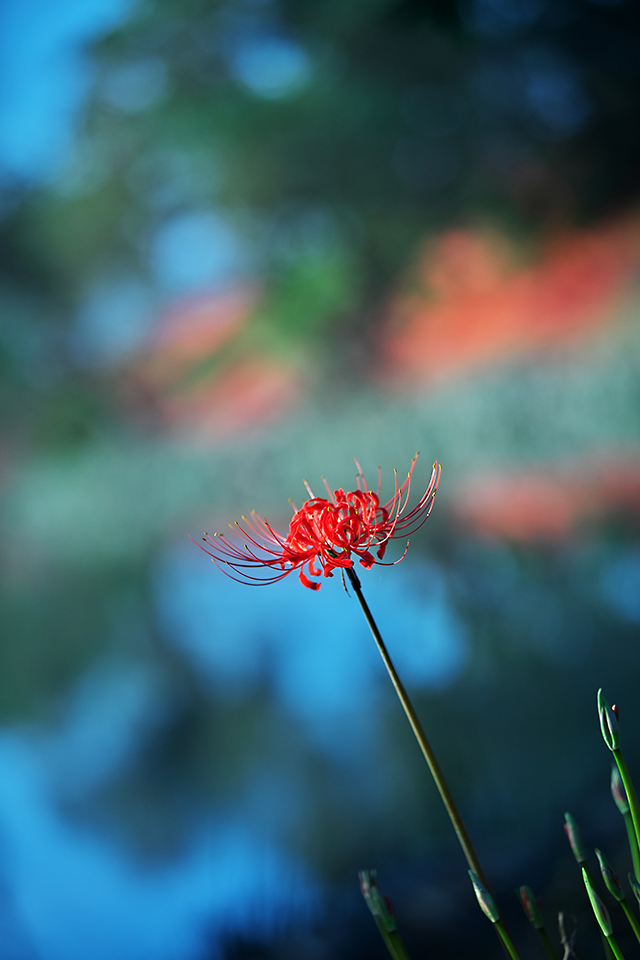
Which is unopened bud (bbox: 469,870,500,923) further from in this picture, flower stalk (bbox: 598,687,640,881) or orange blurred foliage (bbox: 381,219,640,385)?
orange blurred foliage (bbox: 381,219,640,385)

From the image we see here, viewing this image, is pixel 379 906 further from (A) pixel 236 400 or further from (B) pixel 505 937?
(A) pixel 236 400

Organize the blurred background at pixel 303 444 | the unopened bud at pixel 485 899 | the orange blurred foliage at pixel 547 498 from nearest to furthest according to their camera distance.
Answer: the unopened bud at pixel 485 899 → the blurred background at pixel 303 444 → the orange blurred foliage at pixel 547 498

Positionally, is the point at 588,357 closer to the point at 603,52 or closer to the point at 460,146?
the point at 460,146

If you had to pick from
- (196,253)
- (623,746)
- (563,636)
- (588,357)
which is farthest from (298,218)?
(623,746)

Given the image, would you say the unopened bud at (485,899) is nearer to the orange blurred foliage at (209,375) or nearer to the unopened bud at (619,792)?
the unopened bud at (619,792)

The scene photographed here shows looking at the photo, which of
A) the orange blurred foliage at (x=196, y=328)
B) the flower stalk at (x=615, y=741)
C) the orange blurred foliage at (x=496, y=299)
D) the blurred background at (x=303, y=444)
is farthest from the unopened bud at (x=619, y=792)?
the orange blurred foliage at (x=196, y=328)

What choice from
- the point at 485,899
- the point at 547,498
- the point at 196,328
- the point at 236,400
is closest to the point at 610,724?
the point at 485,899

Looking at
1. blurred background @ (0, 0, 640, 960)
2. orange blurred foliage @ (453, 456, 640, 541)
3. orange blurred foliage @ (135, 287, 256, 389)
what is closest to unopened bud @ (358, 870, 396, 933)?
blurred background @ (0, 0, 640, 960)
